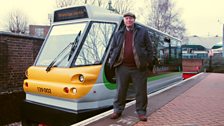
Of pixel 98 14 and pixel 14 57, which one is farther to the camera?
pixel 14 57

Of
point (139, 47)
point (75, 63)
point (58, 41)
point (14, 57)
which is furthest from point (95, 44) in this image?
point (14, 57)

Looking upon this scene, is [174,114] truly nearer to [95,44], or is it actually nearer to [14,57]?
[95,44]

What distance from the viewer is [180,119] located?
595cm

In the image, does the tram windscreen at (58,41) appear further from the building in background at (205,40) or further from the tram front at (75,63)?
the building in background at (205,40)

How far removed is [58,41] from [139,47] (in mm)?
Answer: 2566

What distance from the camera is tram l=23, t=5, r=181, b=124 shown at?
627 centimetres

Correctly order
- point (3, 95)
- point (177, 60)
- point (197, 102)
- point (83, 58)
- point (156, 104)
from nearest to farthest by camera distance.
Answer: point (83, 58) < point (156, 104) < point (197, 102) < point (3, 95) < point (177, 60)

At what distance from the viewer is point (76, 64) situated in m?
6.57

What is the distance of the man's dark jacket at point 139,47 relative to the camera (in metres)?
5.48

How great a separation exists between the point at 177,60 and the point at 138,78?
987cm

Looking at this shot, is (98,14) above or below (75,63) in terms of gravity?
above

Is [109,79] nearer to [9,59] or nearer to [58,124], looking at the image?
[58,124]

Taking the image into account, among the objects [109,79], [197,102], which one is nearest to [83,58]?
[109,79]

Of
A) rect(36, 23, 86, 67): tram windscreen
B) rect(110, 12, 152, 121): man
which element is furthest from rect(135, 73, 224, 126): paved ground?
rect(36, 23, 86, 67): tram windscreen
